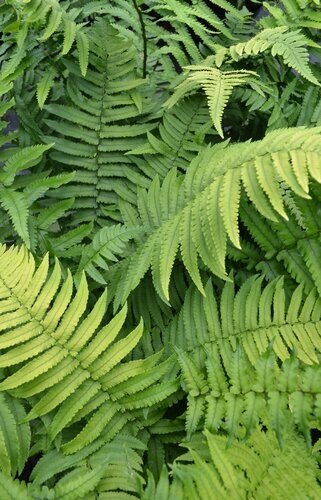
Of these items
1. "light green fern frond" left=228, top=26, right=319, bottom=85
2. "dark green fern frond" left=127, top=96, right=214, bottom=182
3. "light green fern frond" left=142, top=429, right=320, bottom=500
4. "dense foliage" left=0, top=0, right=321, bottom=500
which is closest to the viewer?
"light green fern frond" left=142, top=429, right=320, bottom=500

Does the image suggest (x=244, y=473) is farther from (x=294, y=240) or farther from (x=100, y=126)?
(x=100, y=126)

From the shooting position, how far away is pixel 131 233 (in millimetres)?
1654

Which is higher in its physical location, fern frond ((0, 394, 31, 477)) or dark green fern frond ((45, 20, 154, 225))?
dark green fern frond ((45, 20, 154, 225))

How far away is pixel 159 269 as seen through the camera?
159cm

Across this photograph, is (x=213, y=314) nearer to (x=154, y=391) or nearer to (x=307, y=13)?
(x=154, y=391)

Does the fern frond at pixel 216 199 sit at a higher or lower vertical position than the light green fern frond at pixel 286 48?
lower

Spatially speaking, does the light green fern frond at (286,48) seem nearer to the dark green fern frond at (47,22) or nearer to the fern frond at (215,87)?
the fern frond at (215,87)

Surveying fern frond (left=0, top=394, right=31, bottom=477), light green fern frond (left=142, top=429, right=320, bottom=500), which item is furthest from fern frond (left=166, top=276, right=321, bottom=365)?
fern frond (left=0, top=394, right=31, bottom=477)

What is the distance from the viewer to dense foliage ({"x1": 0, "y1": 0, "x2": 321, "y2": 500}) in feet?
4.31

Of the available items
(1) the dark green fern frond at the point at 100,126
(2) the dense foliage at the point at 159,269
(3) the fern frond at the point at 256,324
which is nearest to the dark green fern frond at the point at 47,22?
(2) the dense foliage at the point at 159,269

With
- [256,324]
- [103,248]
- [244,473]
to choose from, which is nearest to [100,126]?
[103,248]

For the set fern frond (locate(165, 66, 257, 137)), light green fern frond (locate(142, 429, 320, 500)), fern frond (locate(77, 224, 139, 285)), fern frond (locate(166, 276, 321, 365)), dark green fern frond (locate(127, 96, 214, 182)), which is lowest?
light green fern frond (locate(142, 429, 320, 500))

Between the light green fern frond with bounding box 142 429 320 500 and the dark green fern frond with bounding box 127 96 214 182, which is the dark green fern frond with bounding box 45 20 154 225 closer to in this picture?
the dark green fern frond with bounding box 127 96 214 182

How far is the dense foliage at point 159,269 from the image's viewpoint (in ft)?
4.31
